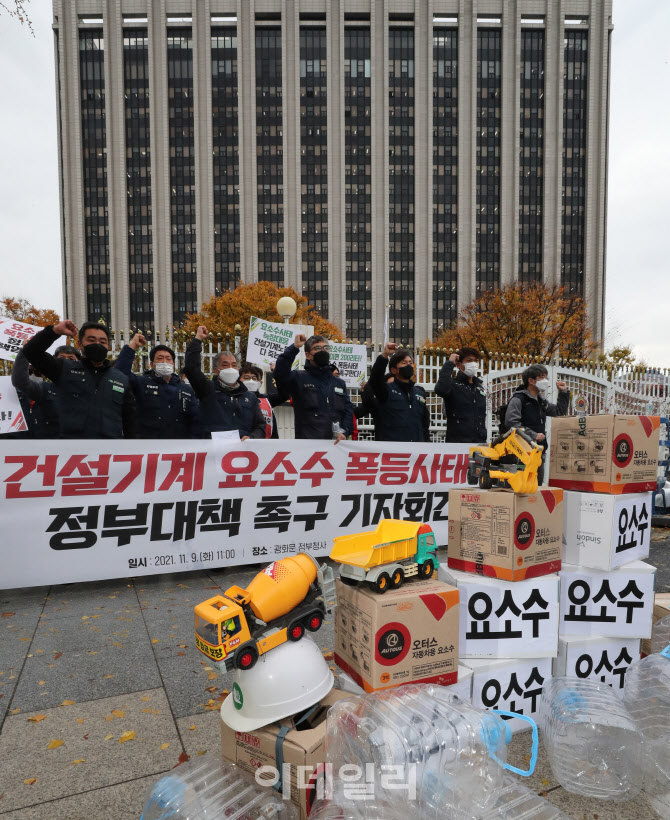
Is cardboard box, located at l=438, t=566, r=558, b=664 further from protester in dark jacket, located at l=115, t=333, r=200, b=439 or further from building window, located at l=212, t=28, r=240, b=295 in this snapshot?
building window, located at l=212, t=28, r=240, b=295

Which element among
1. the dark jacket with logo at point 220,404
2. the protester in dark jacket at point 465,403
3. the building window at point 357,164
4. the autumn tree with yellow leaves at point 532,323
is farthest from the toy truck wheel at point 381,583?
the building window at point 357,164

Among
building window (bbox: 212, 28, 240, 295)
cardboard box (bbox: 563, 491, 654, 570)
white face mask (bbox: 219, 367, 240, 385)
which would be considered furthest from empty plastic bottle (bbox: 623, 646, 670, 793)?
building window (bbox: 212, 28, 240, 295)

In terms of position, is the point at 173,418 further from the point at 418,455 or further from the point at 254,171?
the point at 254,171

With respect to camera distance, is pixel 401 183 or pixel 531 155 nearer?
pixel 531 155

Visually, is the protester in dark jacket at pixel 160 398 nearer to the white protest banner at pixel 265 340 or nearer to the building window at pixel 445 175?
the white protest banner at pixel 265 340

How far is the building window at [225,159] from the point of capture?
6694 centimetres

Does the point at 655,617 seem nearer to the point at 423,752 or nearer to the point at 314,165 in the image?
the point at 423,752

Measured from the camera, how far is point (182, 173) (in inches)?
2655

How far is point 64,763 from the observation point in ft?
7.23

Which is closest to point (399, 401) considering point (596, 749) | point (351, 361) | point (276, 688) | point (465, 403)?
point (465, 403)

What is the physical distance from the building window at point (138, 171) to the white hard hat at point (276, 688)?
71299mm

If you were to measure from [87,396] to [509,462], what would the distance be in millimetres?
3782

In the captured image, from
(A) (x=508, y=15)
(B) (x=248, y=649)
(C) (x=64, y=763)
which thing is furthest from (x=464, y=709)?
(A) (x=508, y=15)

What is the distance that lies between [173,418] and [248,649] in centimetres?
368
